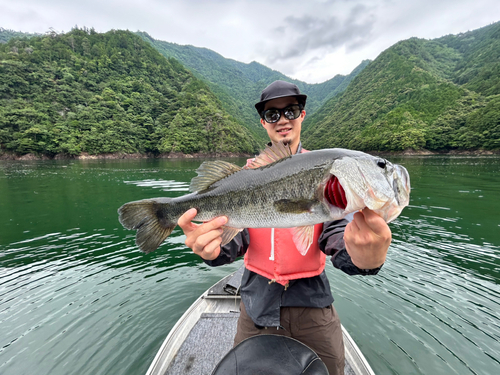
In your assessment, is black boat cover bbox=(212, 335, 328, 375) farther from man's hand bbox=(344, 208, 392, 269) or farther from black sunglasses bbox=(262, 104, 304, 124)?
black sunglasses bbox=(262, 104, 304, 124)

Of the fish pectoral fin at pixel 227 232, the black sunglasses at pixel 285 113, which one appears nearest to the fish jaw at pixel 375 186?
the fish pectoral fin at pixel 227 232

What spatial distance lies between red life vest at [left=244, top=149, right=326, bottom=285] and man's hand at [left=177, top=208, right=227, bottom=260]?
0.66 meters

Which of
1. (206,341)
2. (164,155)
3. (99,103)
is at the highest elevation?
(99,103)

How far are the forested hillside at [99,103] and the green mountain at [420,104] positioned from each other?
53970mm

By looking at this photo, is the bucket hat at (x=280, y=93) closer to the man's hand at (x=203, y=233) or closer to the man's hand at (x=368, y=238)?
the man's hand at (x=203, y=233)

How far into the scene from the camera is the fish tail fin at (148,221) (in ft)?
8.91

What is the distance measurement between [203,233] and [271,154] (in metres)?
1.07

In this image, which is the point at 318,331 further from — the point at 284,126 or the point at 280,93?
the point at 280,93

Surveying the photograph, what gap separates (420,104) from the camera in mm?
100500

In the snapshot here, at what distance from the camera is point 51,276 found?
28.0 ft

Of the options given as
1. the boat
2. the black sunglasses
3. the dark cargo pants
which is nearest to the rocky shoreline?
the boat

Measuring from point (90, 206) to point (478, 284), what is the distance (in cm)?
2199

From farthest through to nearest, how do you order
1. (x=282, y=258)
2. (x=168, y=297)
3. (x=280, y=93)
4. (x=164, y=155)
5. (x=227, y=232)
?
1. (x=164, y=155)
2. (x=168, y=297)
3. (x=280, y=93)
4. (x=282, y=258)
5. (x=227, y=232)

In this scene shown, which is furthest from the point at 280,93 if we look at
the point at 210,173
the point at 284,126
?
the point at 210,173
